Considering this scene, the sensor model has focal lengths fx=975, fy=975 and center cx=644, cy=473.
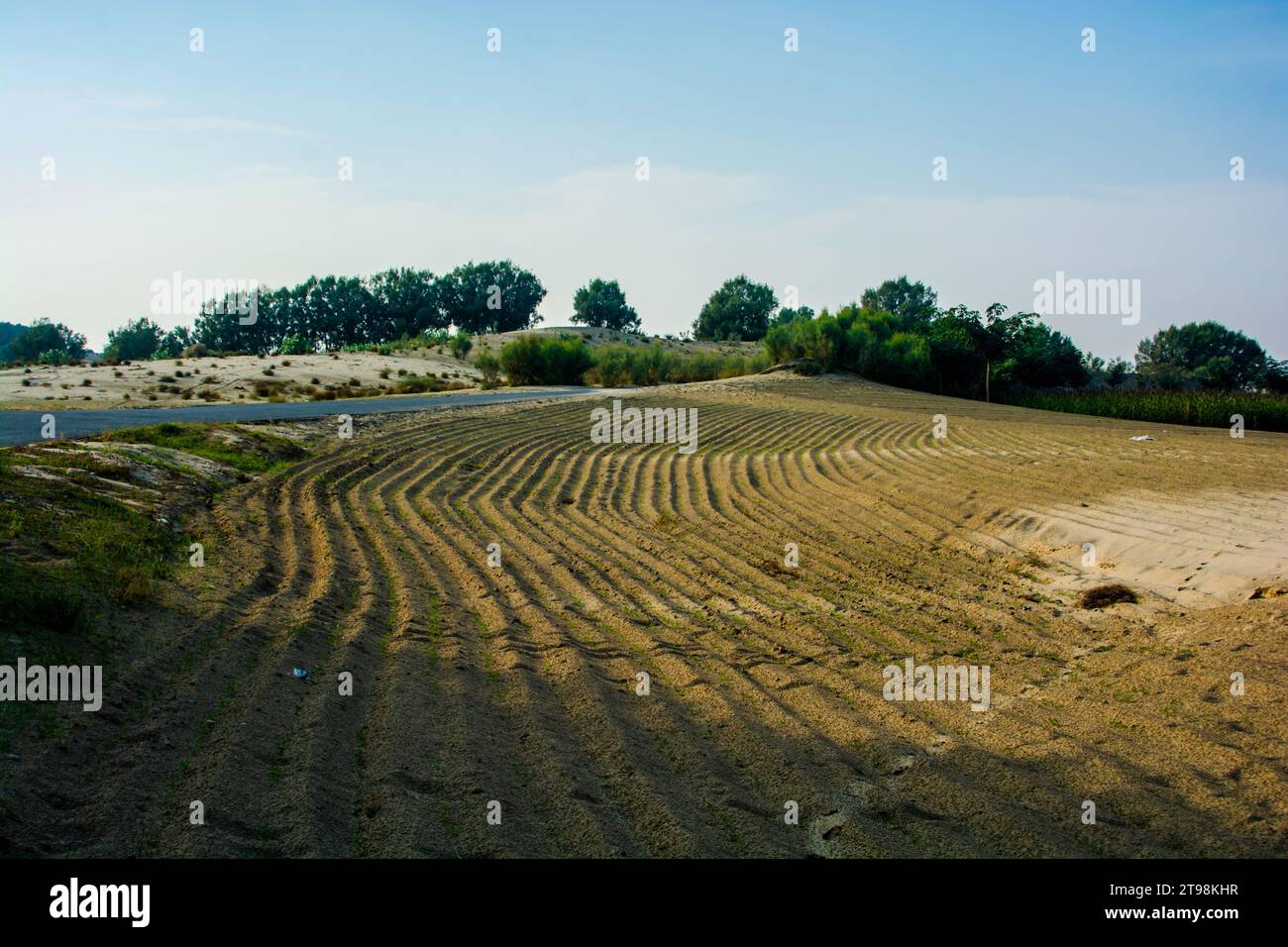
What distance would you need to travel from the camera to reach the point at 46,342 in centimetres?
8750

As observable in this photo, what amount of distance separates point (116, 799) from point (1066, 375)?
63827 millimetres

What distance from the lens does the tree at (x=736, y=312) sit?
312ft

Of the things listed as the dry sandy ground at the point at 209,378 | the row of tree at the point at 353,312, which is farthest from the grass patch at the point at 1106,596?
the row of tree at the point at 353,312

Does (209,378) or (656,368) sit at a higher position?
(656,368)

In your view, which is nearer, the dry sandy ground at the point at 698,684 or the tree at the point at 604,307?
the dry sandy ground at the point at 698,684

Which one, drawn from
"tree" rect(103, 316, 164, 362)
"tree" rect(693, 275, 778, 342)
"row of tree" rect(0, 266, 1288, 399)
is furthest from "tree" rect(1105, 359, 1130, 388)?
"tree" rect(103, 316, 164, 362)

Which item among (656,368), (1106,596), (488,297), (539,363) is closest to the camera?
(1106,596)

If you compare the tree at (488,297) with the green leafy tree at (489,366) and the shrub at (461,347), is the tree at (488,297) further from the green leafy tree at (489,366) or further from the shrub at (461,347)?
the green leafy tree at (489,366)

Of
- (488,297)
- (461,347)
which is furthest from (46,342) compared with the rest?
(461,347)

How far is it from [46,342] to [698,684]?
98307mm

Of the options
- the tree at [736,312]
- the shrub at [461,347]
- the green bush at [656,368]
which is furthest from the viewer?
the tree at [736,312]

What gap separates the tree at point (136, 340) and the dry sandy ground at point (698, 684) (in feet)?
291

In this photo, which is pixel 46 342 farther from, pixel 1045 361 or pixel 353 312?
pixel 1045 361
